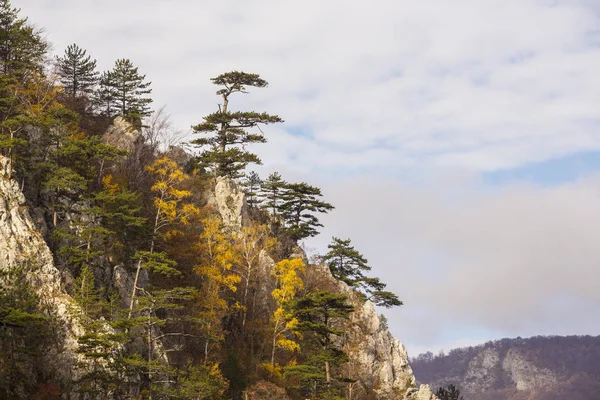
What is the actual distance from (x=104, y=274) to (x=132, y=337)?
18.7 feet

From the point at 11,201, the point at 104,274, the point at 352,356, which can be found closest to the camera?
the point at 11,201

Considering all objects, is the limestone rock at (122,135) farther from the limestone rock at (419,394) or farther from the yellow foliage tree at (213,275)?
the limestone rock at (419,394)

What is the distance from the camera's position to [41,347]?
37.1 m

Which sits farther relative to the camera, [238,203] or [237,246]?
[238,203]

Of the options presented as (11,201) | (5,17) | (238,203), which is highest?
(5,17)

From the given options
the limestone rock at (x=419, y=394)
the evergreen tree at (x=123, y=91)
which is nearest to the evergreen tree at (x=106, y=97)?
the evergreen tree at (x=123, y=91)

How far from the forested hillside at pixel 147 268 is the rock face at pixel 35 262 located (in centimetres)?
9

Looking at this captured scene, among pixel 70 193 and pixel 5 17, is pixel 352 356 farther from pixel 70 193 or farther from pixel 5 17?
pixel 5 17

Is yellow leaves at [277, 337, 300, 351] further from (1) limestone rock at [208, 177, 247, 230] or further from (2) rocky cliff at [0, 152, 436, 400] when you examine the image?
(1) limestone rock at [208, 177, 247, 230]

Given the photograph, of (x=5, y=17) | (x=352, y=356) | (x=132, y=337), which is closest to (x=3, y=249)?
(x=132, y=337)

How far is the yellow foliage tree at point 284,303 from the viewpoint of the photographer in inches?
2045

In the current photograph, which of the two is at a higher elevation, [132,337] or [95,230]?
[95,230]

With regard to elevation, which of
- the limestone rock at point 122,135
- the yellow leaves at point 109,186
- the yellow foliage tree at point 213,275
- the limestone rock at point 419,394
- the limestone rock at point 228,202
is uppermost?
the limestone rock at point 122,135

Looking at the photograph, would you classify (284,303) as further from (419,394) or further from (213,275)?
(419,394)
